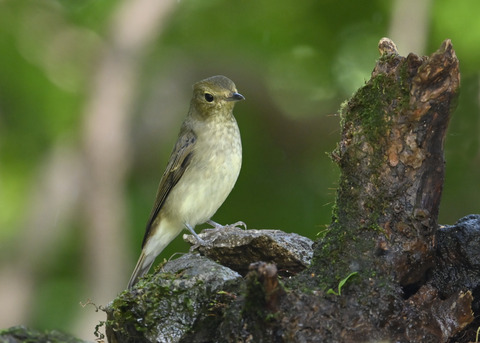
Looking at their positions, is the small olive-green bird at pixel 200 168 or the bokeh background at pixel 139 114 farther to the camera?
the bokeh background at pixel 139 114

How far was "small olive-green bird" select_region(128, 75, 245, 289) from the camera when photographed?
5129 mm

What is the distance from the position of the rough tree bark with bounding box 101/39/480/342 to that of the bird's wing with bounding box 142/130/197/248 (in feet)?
7.77

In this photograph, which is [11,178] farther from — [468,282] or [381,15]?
[468,282]

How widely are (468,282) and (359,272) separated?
55 cm

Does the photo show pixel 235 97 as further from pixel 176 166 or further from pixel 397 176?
pixel 397 176

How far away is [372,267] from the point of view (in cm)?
264

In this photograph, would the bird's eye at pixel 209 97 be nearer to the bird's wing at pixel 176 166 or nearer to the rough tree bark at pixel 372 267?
the bird's wing at pixel 176 166

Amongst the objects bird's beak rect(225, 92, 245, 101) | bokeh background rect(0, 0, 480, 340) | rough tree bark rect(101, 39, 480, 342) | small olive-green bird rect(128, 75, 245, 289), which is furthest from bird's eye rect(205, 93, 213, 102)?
rough tree bark rect(101, 39, 480, 342)

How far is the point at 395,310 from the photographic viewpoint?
2.53m

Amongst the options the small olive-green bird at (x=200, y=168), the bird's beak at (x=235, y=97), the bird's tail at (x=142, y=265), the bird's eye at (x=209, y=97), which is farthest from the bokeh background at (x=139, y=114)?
the bird's beak at (x=235, y=97)

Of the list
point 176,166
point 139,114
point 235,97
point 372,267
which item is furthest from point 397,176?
point 139,114

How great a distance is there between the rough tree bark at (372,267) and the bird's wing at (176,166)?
237cm

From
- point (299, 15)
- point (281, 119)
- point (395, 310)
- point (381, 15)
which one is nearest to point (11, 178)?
point (281, 119)

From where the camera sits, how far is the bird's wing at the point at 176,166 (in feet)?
17.3
